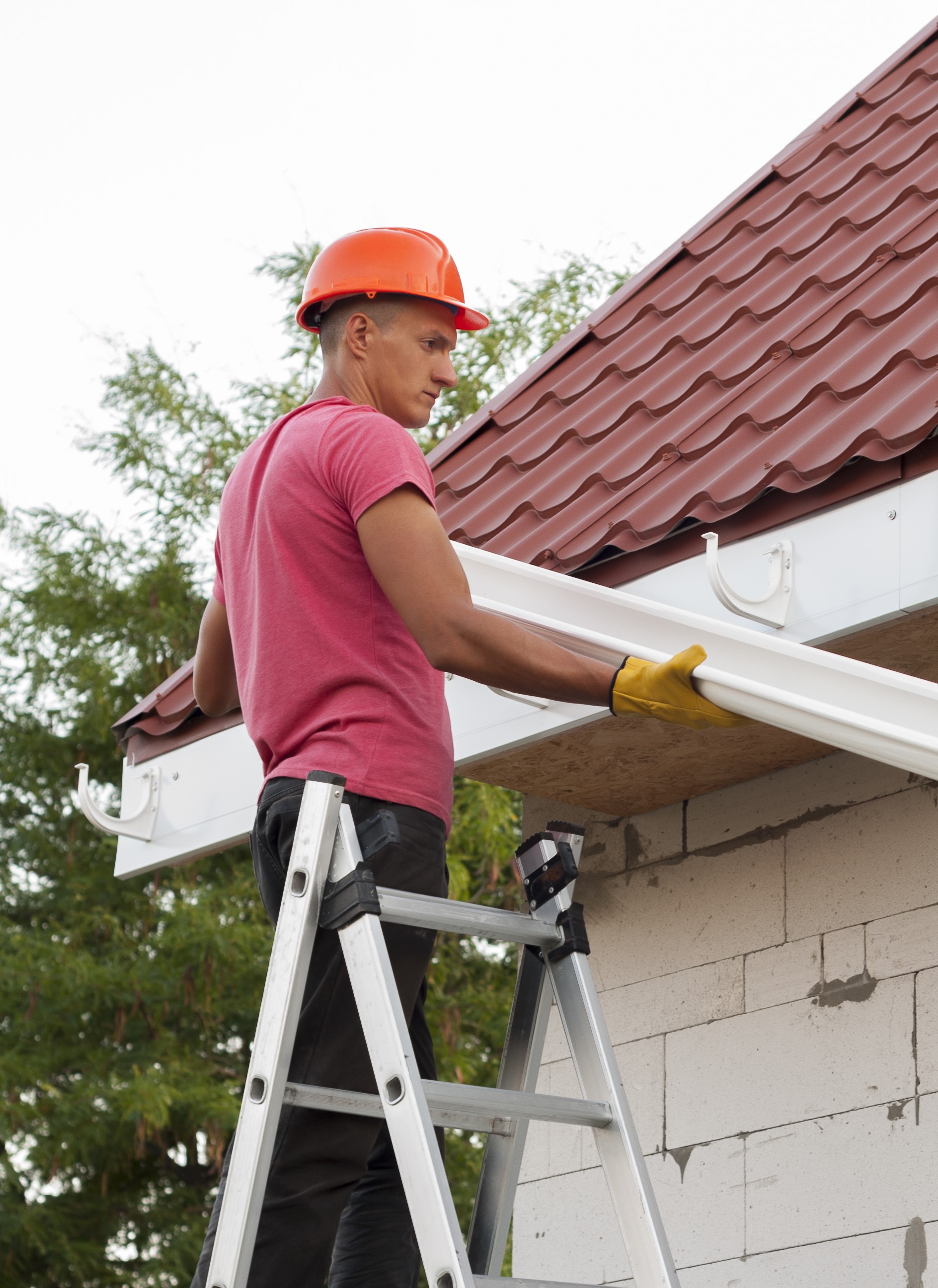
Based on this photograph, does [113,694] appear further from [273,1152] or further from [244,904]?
[273,1152]

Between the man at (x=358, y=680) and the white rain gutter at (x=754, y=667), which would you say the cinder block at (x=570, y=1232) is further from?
the white rain gutter at (x=754, y=667)

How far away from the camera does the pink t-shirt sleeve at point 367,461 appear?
2.51m

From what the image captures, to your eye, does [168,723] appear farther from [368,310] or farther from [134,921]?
[134,921]

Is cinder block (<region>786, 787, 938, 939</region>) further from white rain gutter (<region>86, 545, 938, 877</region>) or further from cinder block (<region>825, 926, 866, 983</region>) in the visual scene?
white rain gutter (<region>86, 545, 938, 877</region>)

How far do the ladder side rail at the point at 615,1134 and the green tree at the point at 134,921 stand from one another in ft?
32.0

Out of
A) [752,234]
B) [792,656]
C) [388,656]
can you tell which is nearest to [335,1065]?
[388,656]

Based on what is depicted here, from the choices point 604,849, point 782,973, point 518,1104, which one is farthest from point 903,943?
point 518,1104

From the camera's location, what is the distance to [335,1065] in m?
2.38

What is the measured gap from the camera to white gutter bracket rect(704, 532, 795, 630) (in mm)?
2994

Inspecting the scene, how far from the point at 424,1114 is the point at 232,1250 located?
0.34 metres

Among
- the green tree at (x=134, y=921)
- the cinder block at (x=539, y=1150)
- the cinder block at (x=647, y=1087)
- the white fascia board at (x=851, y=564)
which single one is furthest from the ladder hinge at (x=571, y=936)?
the green tree at (x=134, y=921)

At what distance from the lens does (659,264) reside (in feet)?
17.1

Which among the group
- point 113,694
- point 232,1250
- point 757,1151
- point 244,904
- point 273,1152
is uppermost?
point 113,694

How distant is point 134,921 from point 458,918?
12.9m
